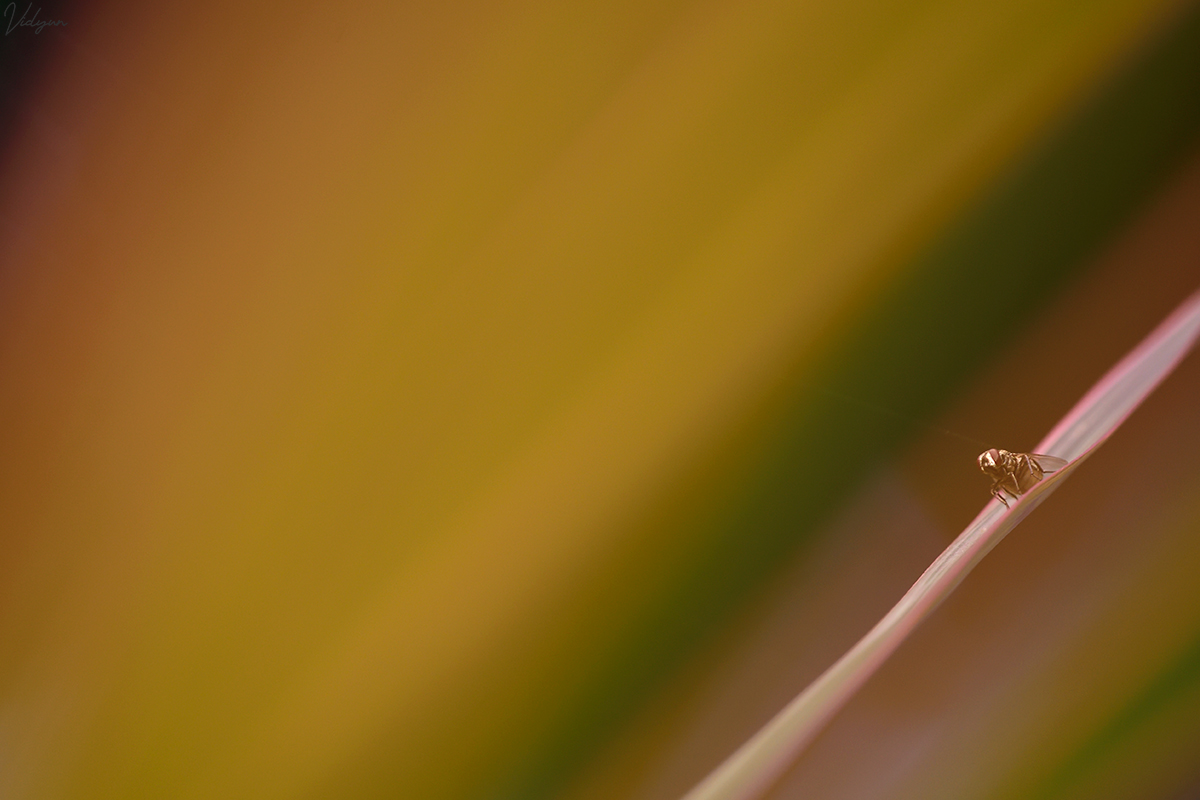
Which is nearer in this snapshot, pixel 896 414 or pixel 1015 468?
pixel 1015 468

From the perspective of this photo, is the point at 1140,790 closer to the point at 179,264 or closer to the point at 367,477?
the point at 367,477

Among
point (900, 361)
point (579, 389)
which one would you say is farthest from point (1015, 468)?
point (579, 389)

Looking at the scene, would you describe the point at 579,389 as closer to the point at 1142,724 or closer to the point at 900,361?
the point at 900,361

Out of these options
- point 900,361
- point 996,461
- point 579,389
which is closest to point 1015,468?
point 996,461

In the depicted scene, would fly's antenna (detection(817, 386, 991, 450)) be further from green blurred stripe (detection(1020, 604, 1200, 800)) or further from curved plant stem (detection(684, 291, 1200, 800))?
green blurred stripe (detection(1020, 604, 1200, 800))

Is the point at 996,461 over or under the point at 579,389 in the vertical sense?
over

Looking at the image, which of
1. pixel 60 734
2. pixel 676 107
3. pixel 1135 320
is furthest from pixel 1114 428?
pixel 60 734

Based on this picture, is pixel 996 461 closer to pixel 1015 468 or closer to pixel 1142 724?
pixel 1015 468
